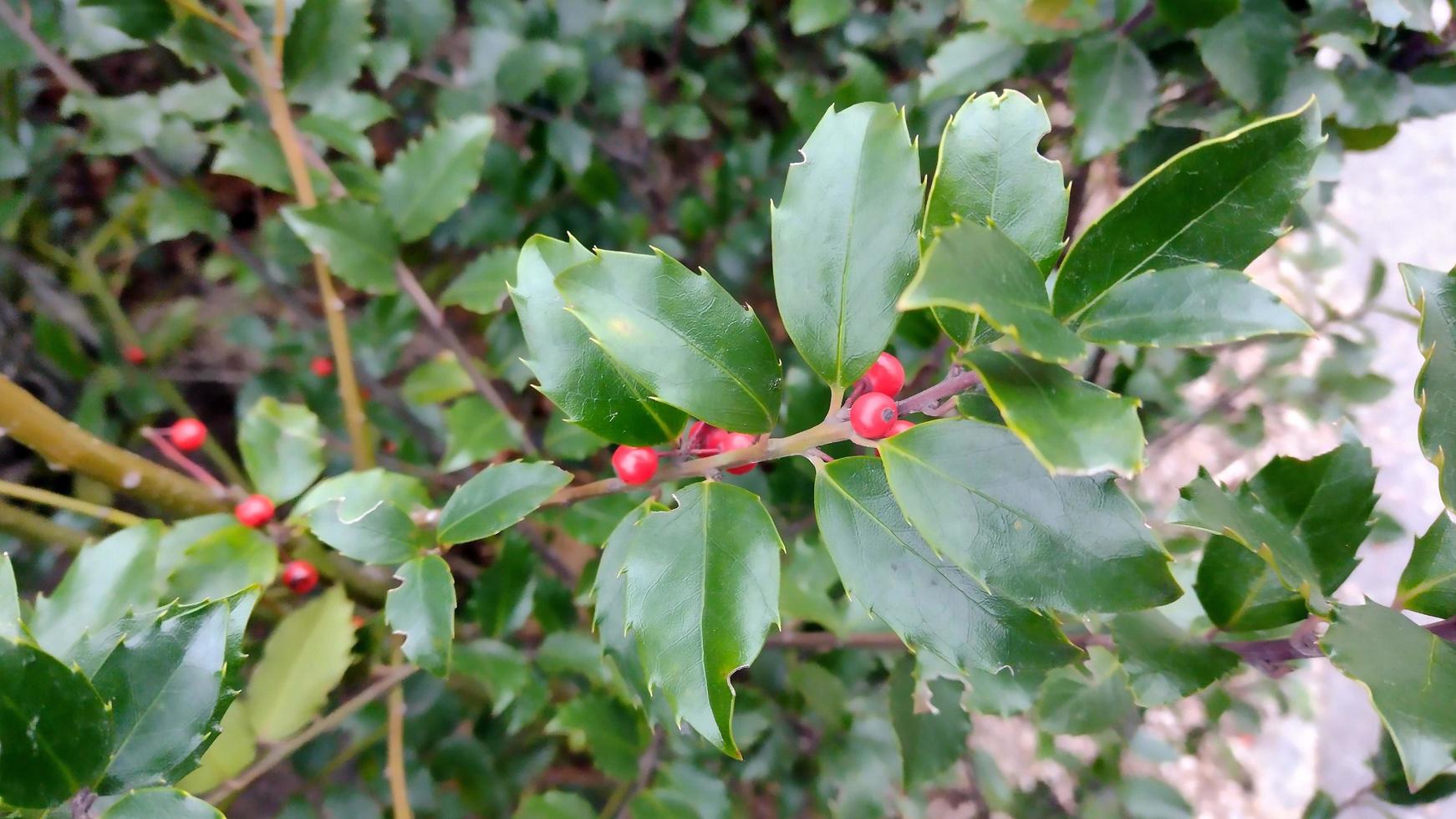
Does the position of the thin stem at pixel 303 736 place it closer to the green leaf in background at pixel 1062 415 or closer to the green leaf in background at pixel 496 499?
the green leaf in background at pixel 496 499

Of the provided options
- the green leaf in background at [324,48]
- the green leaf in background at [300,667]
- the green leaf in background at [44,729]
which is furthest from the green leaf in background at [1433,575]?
the green leaf in background at [324,48]

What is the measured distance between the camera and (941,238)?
0.96 feet

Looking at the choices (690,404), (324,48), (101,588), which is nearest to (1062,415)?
(690,404)

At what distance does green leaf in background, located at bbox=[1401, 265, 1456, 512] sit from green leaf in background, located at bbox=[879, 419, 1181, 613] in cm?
17

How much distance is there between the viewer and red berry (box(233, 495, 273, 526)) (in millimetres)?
736

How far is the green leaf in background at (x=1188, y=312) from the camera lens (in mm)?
322

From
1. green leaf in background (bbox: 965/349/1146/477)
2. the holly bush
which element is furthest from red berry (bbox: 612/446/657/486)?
green leaf in background (bbox: 965/349/1146/477)

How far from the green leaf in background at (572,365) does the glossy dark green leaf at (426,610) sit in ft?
0.65

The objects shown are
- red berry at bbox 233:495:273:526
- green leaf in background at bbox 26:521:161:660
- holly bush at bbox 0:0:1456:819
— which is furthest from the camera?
red berry at bbox 233:495:273:526

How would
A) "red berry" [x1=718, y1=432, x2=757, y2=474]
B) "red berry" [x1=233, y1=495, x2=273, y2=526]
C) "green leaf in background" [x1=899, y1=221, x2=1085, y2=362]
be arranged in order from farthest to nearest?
A: "red berry" [x1=233, y1=495, x2=273, y2=526] < "red berry" [x1=718, y1=432, x2=757, y2=474] < "green leaf in background" [x1=899, y1=221, x2=1085, y2=362]

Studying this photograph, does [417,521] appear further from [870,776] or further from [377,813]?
[870,776]

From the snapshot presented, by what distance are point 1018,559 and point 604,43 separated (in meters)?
0.97

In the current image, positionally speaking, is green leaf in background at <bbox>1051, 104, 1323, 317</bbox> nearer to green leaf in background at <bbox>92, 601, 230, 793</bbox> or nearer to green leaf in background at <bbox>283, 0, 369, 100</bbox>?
green leaf in background at <bbox>92, 601, 230, 793</bbox>

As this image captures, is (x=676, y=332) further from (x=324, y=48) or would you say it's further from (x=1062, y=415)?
(x=324, y=48)
